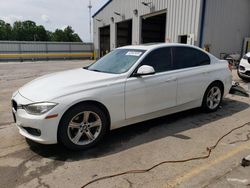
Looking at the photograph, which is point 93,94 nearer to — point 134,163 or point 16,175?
point 134,163

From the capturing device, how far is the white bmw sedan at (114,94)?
3229 millimetres

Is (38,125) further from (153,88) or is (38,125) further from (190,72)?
(190,72)

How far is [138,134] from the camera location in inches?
163

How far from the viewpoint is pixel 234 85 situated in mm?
7176

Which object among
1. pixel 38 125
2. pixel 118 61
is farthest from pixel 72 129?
pixel 118 61

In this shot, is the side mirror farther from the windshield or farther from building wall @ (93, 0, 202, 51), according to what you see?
building wall @ (93, 0, 202, 51)

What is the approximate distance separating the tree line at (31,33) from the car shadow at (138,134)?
82386 millimetres

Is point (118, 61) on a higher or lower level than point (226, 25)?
lower

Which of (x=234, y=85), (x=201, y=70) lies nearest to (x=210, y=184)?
(x=201, y=70)

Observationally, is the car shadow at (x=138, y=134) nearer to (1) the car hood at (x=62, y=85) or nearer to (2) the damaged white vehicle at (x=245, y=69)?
(1) the car hood at (x=62, y=85)

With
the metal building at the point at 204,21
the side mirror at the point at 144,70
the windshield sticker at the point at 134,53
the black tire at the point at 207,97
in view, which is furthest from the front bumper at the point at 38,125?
→ the metal building at the point at 204,21

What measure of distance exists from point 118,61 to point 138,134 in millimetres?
1441

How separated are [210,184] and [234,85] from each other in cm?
534

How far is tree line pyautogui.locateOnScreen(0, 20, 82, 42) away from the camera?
79562mm
